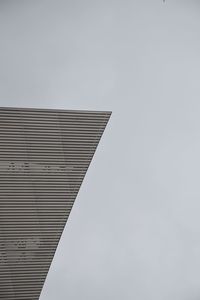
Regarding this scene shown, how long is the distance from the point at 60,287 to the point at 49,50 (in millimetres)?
1910

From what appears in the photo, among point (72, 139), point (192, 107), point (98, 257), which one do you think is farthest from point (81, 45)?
point (98, 257)

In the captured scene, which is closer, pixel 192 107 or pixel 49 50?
pixel 49 50

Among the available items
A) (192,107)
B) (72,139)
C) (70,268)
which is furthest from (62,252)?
(192,107)

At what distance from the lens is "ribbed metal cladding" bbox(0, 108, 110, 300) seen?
150 inches

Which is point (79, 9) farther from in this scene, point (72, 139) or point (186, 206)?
point (186, 206)

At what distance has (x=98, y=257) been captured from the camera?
13.1 ft

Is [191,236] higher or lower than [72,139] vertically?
lower

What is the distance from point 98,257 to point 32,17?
199cm

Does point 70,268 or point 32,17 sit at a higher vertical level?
point 32,17

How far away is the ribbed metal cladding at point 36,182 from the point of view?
3.81m

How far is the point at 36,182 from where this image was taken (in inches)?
153

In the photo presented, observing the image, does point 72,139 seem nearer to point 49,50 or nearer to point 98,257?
point 49,50

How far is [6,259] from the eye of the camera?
3.90 metres

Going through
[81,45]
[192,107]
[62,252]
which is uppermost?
[81,45]
